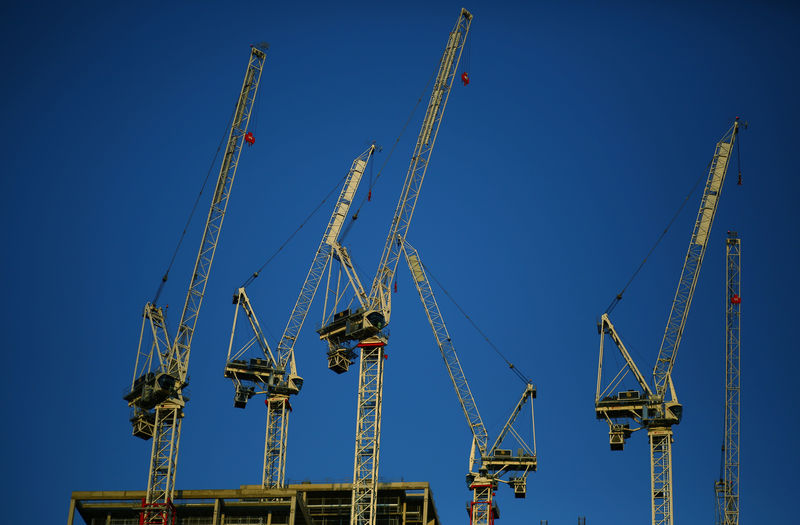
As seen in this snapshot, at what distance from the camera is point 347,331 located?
146m

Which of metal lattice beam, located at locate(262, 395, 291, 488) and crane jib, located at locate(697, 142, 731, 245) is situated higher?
crane jib, located at locate(697, 142, 731, 245)

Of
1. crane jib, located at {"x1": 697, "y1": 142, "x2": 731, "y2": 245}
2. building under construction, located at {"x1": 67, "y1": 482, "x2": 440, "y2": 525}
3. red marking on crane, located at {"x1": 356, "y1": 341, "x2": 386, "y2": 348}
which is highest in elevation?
crane jib, located at {"x1": 697, "y1": 142, "x2": 731, "y2": 245}

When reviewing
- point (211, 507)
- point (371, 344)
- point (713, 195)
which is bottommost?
point (211, 507)

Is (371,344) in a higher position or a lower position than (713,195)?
lower

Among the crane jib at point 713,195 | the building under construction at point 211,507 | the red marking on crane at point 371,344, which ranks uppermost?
the crane jib at point 713,195

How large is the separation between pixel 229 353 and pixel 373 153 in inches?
1345

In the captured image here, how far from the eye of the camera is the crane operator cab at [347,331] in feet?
477

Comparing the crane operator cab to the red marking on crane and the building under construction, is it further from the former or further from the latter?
the building under construction

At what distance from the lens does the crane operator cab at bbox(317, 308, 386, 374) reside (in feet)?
477

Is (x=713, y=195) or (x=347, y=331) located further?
(x=713, y=195)

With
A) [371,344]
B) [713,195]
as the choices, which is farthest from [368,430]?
[713,195]

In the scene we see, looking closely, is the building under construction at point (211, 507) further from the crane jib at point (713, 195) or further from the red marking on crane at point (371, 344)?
the crane jib at point (713, 195)

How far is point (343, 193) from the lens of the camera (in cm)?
17662

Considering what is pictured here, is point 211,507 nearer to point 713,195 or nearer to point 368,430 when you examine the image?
point 368,430
